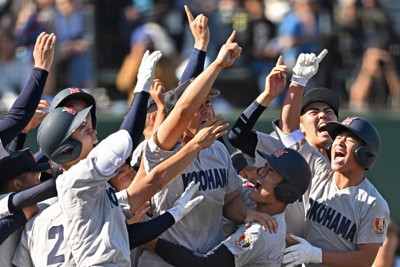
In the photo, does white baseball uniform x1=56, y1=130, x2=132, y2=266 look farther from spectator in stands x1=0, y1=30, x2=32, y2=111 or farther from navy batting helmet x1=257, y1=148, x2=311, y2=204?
spectator in stands x1=0, y1=30, x2=32, y2=111

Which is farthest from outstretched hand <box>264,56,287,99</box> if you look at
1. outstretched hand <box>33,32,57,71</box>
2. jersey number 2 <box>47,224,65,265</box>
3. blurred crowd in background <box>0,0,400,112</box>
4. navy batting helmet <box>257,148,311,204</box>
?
blurred crowd in background <box>0,0,400,112</box>

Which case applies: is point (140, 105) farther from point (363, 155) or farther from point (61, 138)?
point (363, 155)

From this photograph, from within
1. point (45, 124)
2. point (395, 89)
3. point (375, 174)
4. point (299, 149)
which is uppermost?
point (45, 124)

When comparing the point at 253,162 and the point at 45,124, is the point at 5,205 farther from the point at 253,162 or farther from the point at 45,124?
the point at 253,162

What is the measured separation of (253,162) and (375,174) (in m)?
4.55

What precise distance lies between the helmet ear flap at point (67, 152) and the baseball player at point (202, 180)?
59cm

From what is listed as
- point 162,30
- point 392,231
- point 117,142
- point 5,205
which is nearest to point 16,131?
point 5,205

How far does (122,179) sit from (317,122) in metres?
1.37

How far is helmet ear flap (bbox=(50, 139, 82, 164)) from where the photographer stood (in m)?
5.69

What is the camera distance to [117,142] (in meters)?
5.50

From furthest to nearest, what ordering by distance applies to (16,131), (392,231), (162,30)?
(162,30)
(392,231)
(16,131)

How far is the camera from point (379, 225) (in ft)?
22.2

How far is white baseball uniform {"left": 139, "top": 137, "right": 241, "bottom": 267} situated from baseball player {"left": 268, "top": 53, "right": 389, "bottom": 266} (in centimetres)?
55

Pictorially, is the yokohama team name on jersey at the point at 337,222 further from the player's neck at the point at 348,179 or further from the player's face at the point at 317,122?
the player's face at the point at 317,122
